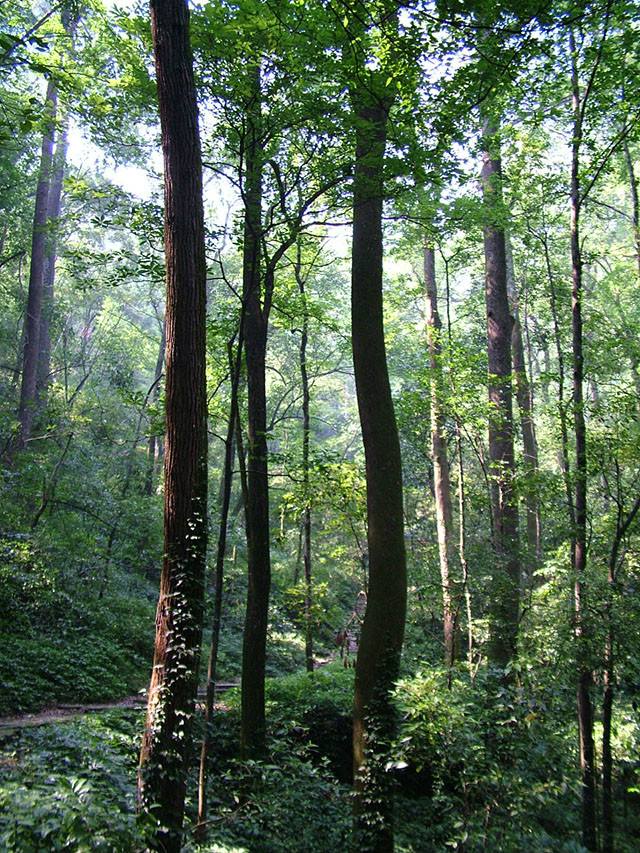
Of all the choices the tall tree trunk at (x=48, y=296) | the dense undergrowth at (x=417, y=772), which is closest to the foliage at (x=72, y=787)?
the dense undergrowth at (x=417, y=772)

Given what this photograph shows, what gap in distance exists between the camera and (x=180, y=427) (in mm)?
4547

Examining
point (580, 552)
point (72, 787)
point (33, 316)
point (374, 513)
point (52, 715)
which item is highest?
point (33, 316)

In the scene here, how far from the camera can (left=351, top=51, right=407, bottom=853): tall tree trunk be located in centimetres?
520

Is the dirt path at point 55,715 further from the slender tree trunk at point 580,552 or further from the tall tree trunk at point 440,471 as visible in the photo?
the slender tree trunk at point 580,552

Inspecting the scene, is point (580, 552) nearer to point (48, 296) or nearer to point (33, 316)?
point (33, 316)

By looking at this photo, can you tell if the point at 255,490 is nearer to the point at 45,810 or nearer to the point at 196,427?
the point at 196,427

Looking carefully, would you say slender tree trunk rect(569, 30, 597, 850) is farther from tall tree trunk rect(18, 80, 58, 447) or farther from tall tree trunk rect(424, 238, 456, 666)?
tall tree trunk rect(18, 80, 58, 447)

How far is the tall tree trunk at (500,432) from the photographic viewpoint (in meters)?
8.34

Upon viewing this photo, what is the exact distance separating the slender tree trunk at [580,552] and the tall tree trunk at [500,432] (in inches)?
40.9

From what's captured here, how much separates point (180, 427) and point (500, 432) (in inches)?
292

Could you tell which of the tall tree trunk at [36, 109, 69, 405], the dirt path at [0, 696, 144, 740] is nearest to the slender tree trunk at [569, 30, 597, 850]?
the dirt path at [0, 696, 144, 740]

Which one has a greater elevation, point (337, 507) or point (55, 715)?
point (337, 507)

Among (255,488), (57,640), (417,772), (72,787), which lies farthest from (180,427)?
(57,640)

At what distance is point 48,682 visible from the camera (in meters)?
9.25
